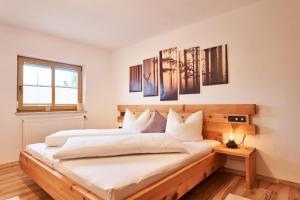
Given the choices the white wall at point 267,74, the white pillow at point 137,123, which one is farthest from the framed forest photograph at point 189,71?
the white pillow at point 137,123

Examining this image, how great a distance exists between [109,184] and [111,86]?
131 inches

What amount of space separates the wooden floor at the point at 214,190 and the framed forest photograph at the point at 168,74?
1.49 metres

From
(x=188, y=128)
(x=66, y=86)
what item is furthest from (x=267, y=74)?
(x=66, y=86)

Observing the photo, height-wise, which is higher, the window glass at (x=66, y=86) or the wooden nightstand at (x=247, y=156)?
the window glass at (x=66, y=86)

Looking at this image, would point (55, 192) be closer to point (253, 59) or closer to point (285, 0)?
point (253, 59)

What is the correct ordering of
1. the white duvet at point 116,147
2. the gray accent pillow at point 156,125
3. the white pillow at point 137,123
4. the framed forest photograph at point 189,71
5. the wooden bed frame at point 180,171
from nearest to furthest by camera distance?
the wooden bed frame at point 180,171
the white duvet at point 116,147
the gray accent pillow at point 156,125
the framed forest photograph at point 189,71
the white pillow at point 137,123

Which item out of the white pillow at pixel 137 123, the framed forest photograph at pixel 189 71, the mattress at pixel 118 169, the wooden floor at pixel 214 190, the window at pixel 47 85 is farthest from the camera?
the window at pixel 47 85

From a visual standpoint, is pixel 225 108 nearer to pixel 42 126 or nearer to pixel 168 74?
pixel 168 74

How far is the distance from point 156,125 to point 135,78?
1403mm

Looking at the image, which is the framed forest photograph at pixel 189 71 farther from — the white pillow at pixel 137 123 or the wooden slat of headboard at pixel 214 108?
the white pillow at pixel 137 123

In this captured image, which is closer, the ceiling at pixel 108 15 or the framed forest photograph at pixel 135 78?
the ceiling at pixel 108 15

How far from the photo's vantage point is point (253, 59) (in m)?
2.27

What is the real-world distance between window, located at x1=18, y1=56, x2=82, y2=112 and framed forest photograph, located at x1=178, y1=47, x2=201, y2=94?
7.50ft

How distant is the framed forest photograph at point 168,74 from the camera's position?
306 cm
